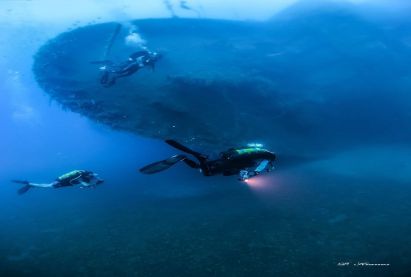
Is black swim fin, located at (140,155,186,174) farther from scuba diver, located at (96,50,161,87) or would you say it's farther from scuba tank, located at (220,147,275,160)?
scuba diver, located at (96,50,161,87)

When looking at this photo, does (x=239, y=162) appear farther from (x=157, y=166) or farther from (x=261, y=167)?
(x=157, y=166)

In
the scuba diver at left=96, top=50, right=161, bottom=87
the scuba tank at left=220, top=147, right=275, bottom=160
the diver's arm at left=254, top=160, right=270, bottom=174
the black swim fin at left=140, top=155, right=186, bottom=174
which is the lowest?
the scuba diver at left=96, top=50, right=161, bottom=87

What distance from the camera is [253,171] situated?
6641 mm

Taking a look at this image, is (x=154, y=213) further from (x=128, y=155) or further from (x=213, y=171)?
(x=128, y=155)

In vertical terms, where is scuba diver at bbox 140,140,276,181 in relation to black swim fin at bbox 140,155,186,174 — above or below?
below

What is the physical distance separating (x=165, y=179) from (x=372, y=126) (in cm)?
1366

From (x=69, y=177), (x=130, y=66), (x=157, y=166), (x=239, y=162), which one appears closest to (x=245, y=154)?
(x=239, y=162)

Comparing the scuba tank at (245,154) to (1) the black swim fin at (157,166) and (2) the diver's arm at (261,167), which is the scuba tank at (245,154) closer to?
(2) the diver's arm at (261,167)

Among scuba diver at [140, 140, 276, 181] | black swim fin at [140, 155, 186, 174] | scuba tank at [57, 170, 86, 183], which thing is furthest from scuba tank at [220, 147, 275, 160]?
scuba tank at [57, 170, 86, 183]

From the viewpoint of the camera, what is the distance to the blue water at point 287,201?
9.77 m

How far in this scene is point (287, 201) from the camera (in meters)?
13.2

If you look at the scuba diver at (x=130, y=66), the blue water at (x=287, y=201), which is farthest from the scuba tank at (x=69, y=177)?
the scuba diver at (x=130, y=66)

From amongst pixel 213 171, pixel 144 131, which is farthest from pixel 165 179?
pixel 213 171

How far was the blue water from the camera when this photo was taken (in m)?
9.77
